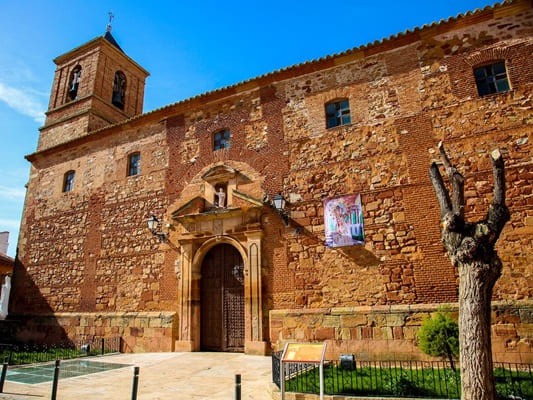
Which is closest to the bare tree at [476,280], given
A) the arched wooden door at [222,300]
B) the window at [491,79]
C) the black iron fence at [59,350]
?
the window at [491,79]

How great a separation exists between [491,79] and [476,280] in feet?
22.4

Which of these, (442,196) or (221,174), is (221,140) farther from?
(442,196)

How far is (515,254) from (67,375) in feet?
34.4

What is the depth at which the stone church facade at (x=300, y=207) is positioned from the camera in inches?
352

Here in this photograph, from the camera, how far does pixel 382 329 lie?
8.86 metres

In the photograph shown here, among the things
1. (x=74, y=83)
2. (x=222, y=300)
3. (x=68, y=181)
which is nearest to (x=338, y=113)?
(x=222, y=300)

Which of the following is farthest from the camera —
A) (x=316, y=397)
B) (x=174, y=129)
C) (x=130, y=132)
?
(x=130, y=132)

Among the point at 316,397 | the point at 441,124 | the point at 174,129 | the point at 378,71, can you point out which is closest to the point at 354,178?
the point at 441,124

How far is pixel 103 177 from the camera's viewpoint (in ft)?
48.8

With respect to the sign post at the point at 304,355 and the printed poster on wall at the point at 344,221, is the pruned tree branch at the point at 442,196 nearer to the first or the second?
the sign post at the point at 304,355

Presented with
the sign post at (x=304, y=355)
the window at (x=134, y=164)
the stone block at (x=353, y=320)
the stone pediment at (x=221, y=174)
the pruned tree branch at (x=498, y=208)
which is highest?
the window at (x=134, y=164)

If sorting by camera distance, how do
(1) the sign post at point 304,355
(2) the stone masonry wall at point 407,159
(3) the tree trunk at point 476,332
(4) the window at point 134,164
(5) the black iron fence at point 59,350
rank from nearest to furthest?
(3) the tree trunk at point 476,332, (1) the sign post at point 304,355, (2) the stone masonry wall at point 407,159, (5) the black iron fence at point 59,350, (4) the window at point 134,164

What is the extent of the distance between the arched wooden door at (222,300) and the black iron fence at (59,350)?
10.7 feet

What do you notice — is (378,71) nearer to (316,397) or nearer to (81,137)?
(316,397)
